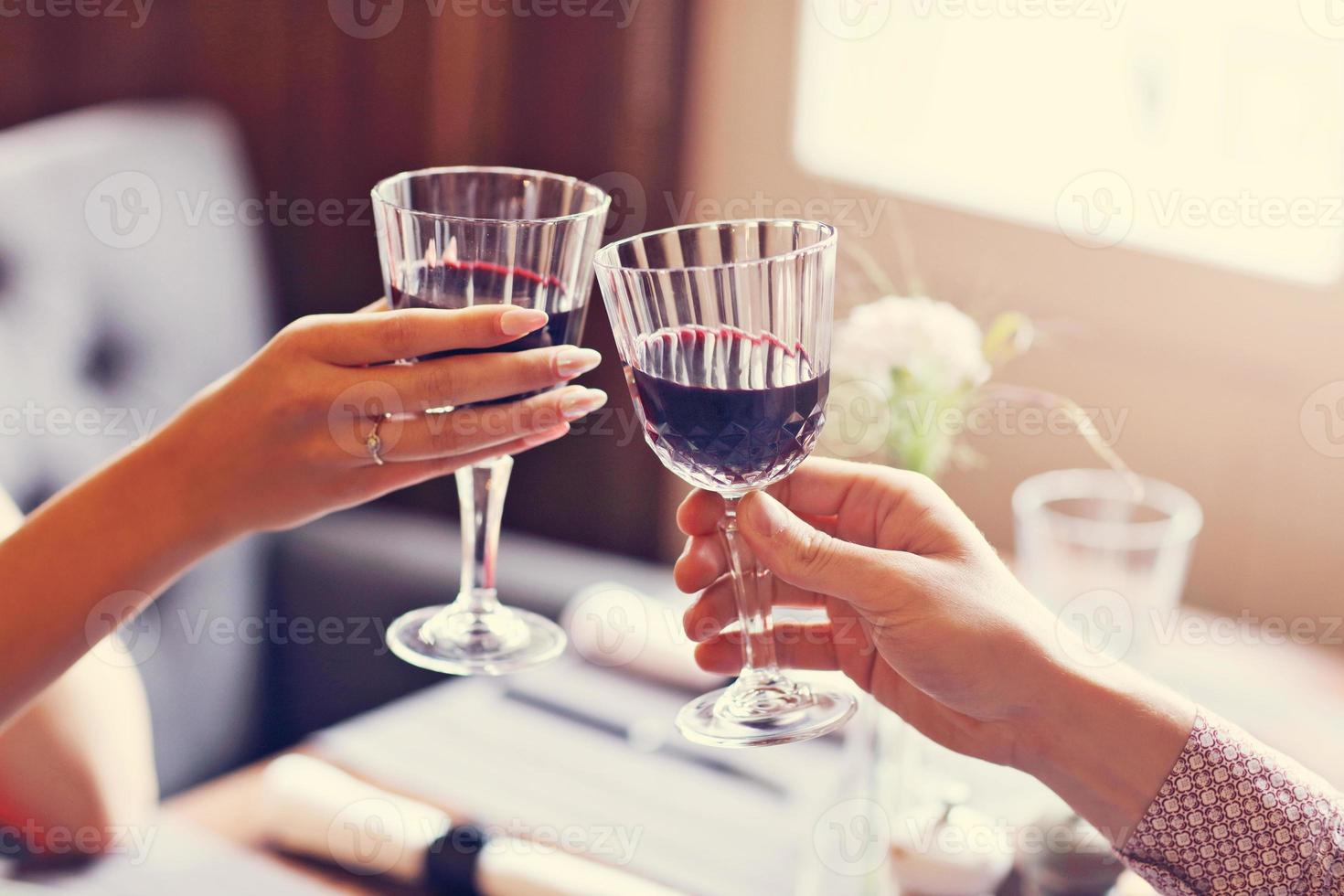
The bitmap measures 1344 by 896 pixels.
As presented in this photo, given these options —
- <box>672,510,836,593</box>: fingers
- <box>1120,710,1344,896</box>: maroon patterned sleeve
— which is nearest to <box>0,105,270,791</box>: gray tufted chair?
<box>672,510,836,593</box>: fingers

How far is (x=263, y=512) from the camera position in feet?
3.55

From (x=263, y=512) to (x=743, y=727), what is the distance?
412mm

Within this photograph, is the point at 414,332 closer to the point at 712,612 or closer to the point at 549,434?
the point at 549,434

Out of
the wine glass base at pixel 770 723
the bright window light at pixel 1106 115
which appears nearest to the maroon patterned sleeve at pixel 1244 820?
the wine glass base at pixel 770 723

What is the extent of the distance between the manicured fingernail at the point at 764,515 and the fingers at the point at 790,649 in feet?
0.81

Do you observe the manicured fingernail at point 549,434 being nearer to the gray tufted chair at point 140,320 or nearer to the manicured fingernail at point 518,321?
the manicured fingernail at point 518,321

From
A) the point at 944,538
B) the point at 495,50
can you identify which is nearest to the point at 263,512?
the point at 944,538

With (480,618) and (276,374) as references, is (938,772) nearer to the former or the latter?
(480,618)

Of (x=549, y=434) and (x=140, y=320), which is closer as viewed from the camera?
(x=549, y=434)

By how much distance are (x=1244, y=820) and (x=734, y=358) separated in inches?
21.1

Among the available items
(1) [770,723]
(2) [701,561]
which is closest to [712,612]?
(2) [701,561]

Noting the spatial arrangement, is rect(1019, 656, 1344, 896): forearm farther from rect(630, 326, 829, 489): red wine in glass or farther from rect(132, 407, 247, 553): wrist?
rect(132, 407, 247, 553): wrist

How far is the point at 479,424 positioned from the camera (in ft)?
3.30

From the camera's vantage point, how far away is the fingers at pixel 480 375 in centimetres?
97
